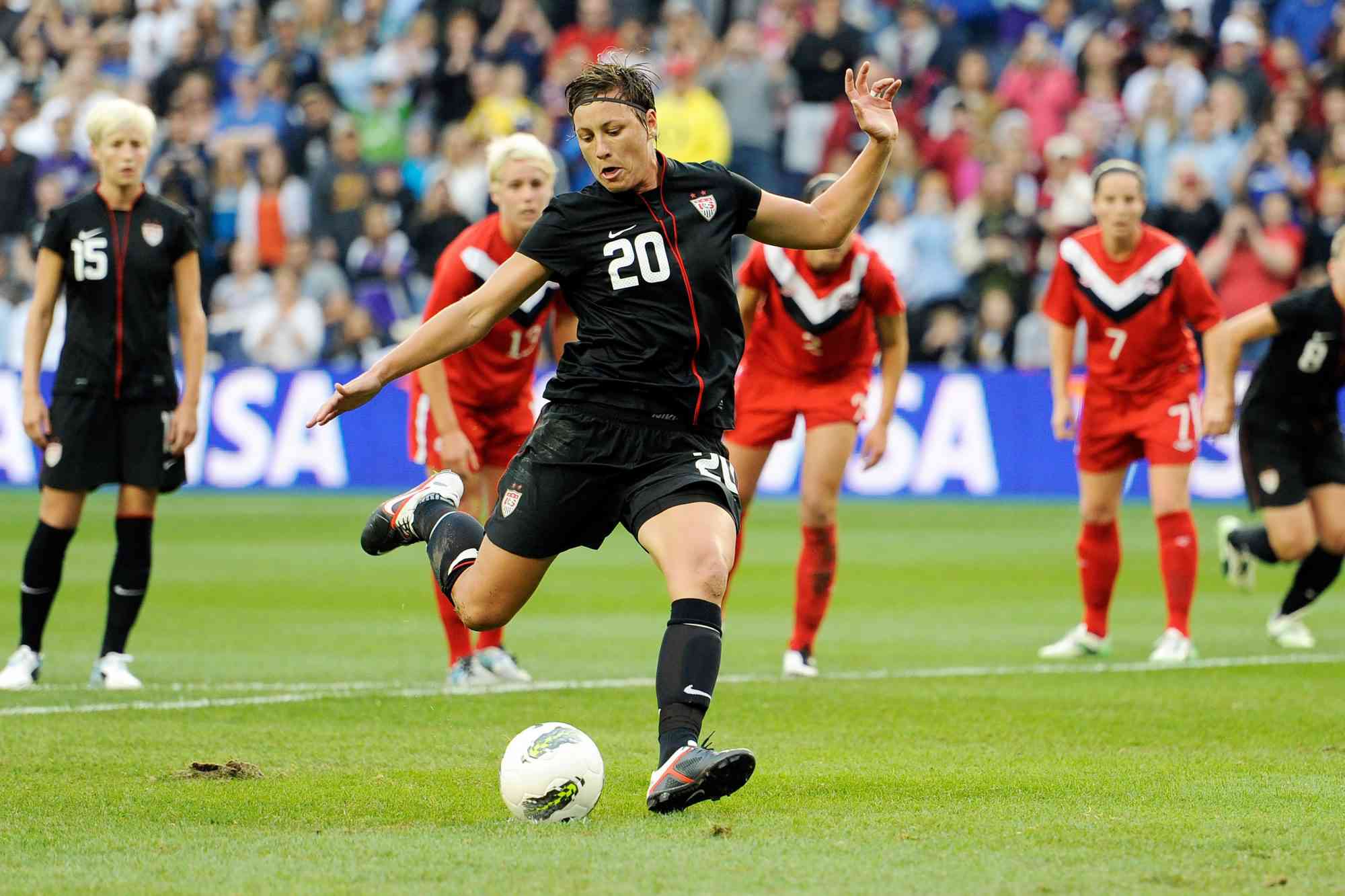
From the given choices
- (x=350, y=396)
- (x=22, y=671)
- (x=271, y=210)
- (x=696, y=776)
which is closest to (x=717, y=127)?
(x=271, y=210)

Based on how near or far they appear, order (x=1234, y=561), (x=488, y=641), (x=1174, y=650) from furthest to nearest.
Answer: (x=1234, y=561)
(x=1174, y=650)
(x=488, y=641)

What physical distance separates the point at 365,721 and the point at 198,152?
1637cm

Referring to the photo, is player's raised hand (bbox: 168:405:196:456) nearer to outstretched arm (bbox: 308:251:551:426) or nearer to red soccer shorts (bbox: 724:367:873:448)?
red soccer shorts (bbox: 724:367:873:448)

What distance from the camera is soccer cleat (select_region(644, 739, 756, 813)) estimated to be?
5.27m

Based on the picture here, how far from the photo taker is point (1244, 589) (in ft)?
42.5

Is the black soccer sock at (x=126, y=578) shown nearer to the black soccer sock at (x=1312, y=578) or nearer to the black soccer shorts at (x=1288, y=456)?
the black soccer shorts at (x=1288, y=456)

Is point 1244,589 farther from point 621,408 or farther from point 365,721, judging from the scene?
point 621,408

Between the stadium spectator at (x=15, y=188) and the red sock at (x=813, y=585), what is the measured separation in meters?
15.4

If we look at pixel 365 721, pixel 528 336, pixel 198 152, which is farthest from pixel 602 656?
pixel 198 152

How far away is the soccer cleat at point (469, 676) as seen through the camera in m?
8.75

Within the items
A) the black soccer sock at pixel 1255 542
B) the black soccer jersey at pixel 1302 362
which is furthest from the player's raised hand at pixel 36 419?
the black soccer sock at pixel 1255 542

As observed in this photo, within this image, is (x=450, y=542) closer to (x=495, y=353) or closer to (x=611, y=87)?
(x=611, y=87)

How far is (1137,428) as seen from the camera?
998 cm

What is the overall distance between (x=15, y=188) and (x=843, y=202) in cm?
1822
